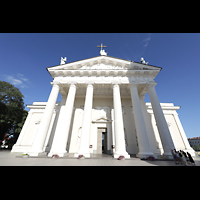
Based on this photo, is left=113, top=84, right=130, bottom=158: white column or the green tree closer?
left=113, top=84, right=130, bottom=158: white column

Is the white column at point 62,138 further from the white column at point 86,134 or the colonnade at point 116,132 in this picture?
the white column at point 86,134

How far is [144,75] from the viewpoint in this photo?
45.7ft

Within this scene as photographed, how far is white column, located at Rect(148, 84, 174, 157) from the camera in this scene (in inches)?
406

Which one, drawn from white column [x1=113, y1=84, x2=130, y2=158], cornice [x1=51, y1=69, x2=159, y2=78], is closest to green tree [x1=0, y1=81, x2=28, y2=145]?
cornice [x1=51, y1=69, x2=159, y2=78]

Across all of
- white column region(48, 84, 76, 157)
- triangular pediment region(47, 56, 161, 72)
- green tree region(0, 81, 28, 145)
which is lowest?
white column region(48, 84, 76, 157)

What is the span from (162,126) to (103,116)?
809 cm

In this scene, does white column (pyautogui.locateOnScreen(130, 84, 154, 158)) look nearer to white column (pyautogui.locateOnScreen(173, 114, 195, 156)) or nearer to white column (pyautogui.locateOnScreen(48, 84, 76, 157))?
white column (pyautogui.locateOnScreen(48, 84, 76, 157))

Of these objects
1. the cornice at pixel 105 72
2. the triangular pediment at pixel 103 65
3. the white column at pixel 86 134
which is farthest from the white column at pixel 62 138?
the triangular pediment at pixel 103 65

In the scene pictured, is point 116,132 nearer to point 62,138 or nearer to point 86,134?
point 86,134

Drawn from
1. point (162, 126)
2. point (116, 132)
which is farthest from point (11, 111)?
point (162, 126)
